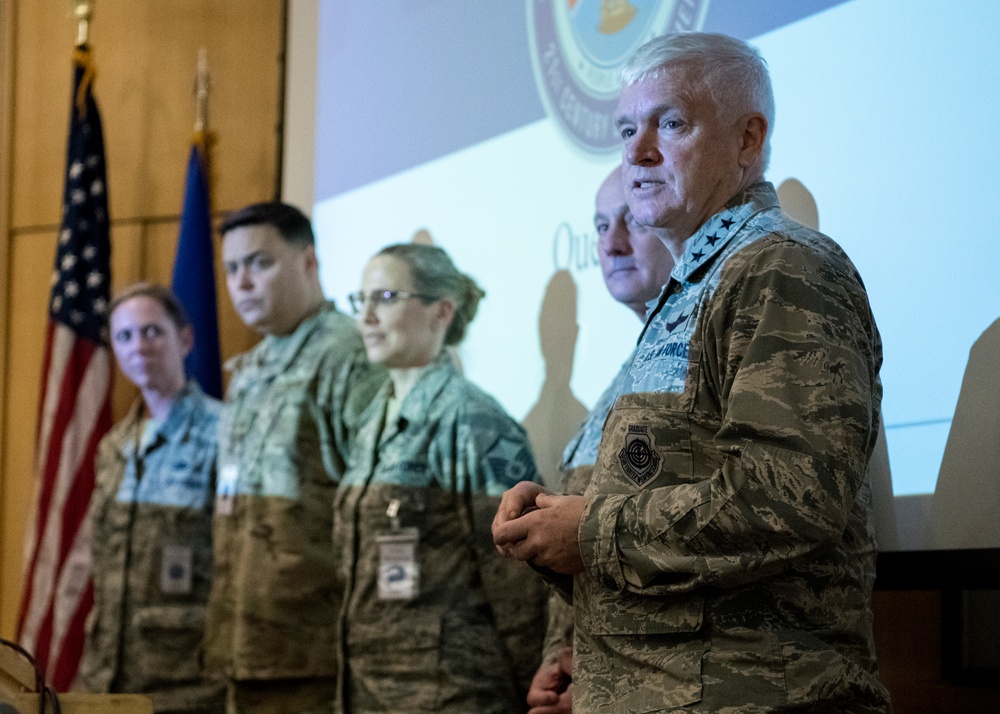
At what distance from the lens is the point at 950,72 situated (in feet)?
6.44

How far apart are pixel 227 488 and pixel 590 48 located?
1.65 metres

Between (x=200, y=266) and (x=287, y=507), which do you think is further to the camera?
(x=200, y=266)

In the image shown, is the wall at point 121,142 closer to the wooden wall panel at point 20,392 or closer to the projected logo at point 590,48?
the wooden wall panel at point 20,392

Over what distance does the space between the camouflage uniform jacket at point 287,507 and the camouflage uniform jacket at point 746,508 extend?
184 cm

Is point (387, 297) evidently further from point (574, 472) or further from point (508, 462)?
point (574, 472)

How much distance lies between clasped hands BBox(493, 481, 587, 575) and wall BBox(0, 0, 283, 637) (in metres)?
3.37

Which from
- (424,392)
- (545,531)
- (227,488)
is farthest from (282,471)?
(545,531)

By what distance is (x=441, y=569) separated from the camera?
2873 mm

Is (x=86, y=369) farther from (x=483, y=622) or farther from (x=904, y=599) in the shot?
(x=904, y=599)

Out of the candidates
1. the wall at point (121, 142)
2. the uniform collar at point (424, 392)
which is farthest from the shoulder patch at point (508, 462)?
the wall at point (121, 142)

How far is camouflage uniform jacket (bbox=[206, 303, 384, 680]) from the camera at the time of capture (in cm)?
334

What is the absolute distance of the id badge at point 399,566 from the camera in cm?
288

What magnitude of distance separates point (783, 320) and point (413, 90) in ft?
7.98

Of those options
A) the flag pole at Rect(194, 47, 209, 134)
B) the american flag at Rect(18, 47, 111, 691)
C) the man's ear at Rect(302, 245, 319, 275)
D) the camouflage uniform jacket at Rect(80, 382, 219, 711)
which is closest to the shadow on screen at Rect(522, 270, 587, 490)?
the man's ear at Rect(302, 245, 319, 275)
